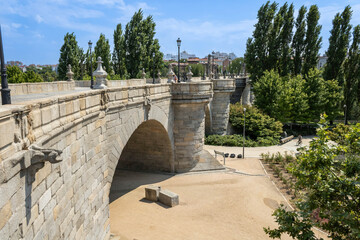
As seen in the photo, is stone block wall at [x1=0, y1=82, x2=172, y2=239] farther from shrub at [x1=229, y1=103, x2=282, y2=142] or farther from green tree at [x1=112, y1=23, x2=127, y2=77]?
green tree at [x1=112, y1=23, x2=127, y2=77]

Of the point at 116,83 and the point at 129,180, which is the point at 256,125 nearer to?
the point at 129,180

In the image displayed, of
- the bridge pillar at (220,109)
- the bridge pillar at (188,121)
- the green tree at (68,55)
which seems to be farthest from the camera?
the green tree at (68,55)

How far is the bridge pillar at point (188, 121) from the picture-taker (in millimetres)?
17594

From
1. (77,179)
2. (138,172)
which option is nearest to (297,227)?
(77,179)

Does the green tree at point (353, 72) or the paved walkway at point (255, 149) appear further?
the green tree at point (353, 72)

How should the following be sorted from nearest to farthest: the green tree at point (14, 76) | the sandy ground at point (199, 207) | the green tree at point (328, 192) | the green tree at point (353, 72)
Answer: the green tree at point (328, 192) → the sandy ground at point (199, 207) → the green tree at point (14, 76) → the green tree at point (353, 72)

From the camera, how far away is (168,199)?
1405 centimetres

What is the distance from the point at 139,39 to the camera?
112 ft

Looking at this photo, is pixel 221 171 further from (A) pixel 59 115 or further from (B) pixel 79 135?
(A) pixel 59 115

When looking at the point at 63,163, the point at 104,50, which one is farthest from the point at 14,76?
the point at 63,163

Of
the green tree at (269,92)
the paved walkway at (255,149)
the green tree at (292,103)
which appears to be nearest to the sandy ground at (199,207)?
the paved walkway at (255,149)

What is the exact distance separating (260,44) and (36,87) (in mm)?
32778

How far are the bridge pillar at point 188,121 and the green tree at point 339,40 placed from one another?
25.0 metres

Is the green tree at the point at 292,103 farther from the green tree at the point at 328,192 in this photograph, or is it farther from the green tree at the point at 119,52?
the green tree at the point at 328,192
